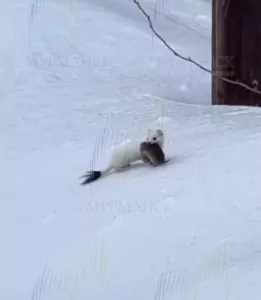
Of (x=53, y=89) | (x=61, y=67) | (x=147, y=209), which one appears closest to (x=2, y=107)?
(x=53, y=89)

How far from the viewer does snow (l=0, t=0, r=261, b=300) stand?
3465 mm

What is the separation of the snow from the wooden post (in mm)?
416

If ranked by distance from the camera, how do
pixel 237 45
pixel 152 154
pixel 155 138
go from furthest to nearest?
pixel 237 45
pixel 155 138
pixel 152 154

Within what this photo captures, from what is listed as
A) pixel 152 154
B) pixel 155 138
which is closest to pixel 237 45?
A: pixel 155 138

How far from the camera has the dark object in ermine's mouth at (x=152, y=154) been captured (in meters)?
4.79

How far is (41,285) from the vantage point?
364cm

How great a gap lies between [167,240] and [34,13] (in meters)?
5.23

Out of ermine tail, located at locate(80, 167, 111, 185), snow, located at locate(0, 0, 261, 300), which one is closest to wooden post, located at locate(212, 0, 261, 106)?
snow, located at locate(0, 0, 261, 300)

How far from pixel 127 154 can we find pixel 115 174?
0.45 feet

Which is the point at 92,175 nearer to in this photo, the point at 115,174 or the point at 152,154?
the point at 115,174

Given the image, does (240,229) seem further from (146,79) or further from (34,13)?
(34,13)

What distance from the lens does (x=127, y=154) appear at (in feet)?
16.1

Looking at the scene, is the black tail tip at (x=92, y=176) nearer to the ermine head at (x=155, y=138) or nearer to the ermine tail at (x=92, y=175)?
the ermine tail at (x=92, y=175)

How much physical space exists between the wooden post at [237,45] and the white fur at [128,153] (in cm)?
204
